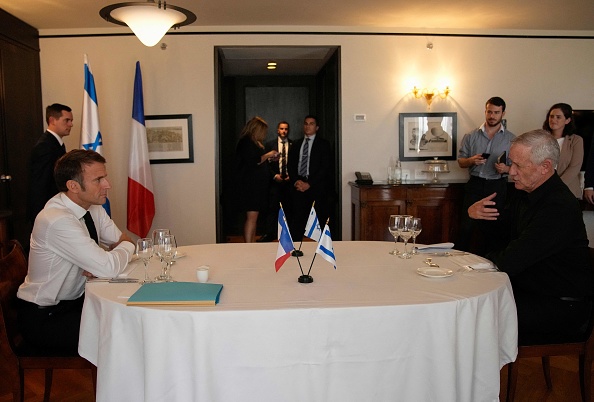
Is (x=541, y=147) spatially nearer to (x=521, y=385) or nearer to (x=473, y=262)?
(x=473, y=262)

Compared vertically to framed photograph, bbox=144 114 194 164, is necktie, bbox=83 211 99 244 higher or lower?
lower

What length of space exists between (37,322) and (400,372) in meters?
1.50

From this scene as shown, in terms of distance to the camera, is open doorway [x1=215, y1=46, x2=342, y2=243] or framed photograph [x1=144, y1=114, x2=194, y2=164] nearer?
framed photograph [x1=144, y1=114, x2=194, y2=164]

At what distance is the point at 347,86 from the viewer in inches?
232

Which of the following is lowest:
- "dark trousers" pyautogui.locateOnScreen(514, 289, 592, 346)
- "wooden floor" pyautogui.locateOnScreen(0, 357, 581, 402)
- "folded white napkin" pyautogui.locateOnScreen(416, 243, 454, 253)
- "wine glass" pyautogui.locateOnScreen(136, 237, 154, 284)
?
"wooden floor" pyautogui.locateOnScreen(0, 357, 581, 402)

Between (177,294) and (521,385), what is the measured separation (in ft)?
7.02

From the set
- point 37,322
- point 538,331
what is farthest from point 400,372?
point 37,322

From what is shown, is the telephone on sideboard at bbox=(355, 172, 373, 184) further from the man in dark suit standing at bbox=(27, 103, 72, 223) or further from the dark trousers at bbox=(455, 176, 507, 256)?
the man in dark suit standing at bbox=(27, 103, 72, 223)

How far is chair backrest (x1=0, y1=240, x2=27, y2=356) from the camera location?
2016mm

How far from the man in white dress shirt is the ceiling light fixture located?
0.92 meters

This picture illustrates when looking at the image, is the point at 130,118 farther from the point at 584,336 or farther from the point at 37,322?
the point at 584,336

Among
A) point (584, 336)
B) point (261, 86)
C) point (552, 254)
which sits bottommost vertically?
point (584, 336)

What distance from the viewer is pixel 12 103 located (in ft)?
16.7

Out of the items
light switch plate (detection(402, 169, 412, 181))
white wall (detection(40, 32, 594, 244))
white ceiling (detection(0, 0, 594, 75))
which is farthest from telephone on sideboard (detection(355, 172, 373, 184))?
white ceiling (detection(0, 0, 594, 75))
